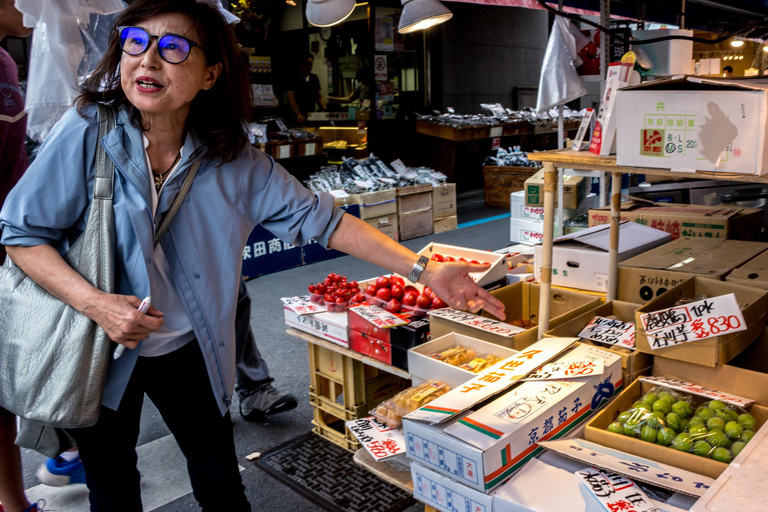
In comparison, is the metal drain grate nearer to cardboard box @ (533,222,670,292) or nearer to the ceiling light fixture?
cardboard box @ (533,222,670,292)

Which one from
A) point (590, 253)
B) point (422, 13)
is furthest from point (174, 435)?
point (422, 13)

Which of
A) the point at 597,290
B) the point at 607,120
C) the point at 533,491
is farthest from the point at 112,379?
the point at 597,290

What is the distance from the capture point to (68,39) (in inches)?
126

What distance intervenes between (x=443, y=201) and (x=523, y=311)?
494 centimetres

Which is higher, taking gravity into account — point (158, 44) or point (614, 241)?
point (158, 44)

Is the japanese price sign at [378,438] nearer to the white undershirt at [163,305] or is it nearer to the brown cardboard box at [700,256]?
the white undershirt at [163,305]

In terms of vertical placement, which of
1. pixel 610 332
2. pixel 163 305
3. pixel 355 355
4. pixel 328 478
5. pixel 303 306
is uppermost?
pixel 163 305

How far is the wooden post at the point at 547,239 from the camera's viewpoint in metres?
2.16

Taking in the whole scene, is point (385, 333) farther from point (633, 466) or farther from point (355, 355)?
point (633, 466)

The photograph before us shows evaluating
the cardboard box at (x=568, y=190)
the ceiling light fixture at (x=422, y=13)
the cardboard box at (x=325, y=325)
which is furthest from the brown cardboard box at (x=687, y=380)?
the cardboard box at (x=568, y=190)

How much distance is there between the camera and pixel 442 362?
232 centimetres

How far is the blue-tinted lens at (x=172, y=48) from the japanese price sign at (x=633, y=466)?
142cm

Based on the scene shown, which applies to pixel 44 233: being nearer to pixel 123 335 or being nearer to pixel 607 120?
pixel 123 335

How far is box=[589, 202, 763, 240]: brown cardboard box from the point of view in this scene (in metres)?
3.26
